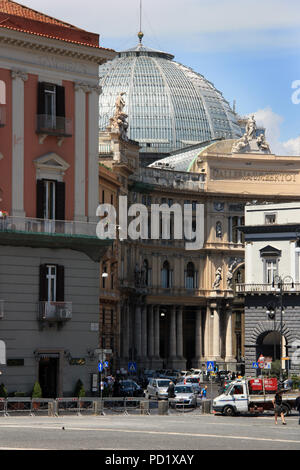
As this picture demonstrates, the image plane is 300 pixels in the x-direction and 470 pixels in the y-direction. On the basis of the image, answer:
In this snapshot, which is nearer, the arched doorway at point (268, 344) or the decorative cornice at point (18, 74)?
the decorative cornice at point (18, 74)

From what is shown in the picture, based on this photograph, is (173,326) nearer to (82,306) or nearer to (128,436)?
(82,306)

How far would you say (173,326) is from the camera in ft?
528

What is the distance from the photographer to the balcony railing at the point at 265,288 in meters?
111

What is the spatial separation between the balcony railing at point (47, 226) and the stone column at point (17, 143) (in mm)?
583

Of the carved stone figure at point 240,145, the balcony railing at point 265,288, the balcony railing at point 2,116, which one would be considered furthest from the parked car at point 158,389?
the carved stone figure at point 240,145

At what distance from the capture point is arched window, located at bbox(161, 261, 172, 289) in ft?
528

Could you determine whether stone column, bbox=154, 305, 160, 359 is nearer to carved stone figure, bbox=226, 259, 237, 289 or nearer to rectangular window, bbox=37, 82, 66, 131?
carved stone figure, bbox=226, 259, 237, 289

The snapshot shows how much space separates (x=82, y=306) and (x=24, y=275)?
410 cm

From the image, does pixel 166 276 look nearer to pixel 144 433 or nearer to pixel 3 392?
pixel 3 392

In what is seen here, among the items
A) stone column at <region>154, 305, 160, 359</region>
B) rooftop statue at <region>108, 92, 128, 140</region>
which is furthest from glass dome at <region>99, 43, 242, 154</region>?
rooftop statue at <region>108, 92, 128, 140</region>

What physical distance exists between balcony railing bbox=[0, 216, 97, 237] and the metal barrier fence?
9.10 m

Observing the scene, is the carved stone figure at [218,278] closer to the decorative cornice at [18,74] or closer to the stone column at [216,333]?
the stone column at [216,333]

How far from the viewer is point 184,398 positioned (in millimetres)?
83125
